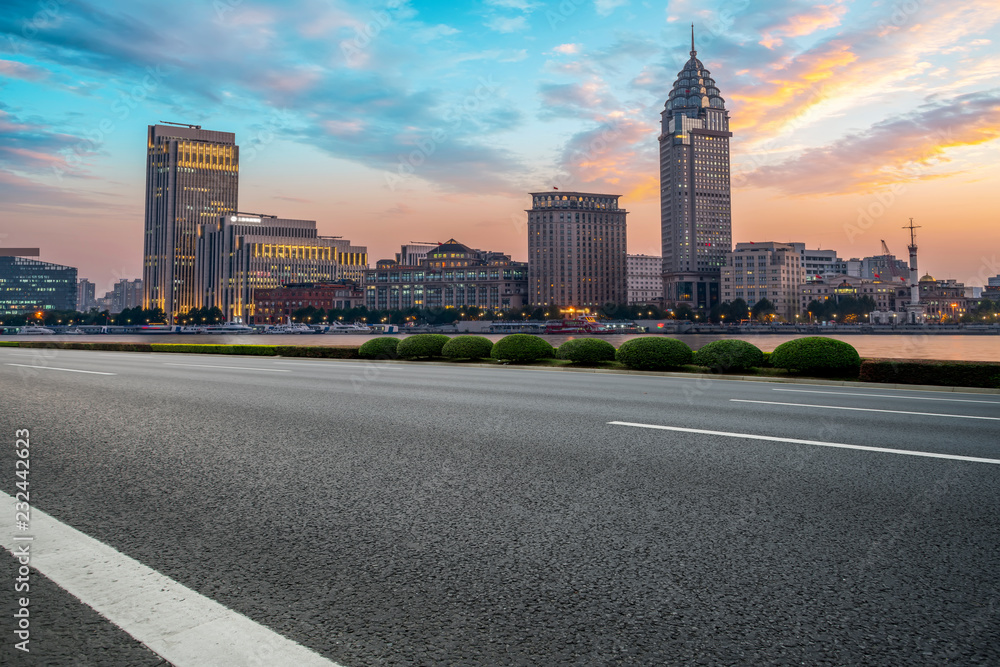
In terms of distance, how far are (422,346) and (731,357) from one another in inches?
497

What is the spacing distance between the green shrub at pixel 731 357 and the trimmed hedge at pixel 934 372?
10.4ft

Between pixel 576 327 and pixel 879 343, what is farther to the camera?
pixel 576 327

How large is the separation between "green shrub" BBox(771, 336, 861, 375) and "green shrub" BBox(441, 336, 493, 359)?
11353 millimetres

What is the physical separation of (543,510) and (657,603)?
155 centimetres

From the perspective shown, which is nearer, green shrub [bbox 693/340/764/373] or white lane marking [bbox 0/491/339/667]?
white lane marking [bbox 0/491/339/667]

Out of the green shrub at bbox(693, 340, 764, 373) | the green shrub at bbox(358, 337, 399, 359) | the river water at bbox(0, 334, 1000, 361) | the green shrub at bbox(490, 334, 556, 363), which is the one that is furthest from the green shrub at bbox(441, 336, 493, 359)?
the river water at bbox(0, 334, 1000, 361)

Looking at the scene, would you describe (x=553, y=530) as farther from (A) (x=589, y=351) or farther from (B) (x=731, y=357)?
(A) (x=589, y=351)

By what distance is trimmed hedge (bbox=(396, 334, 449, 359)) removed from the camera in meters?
25.2

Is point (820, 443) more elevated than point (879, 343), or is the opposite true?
point (820, 443)

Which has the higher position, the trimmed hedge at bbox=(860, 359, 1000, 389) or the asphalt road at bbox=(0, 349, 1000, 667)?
the trimmed hedge at bbox=(860, 359, 1000, 389)

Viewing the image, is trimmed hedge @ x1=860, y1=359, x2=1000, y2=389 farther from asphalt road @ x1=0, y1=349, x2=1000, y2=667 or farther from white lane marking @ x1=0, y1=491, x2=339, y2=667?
white lane marking @ x1=0, y1=491, x2=339, y2=667

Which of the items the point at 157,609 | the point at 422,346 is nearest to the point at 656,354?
the point at 422,346

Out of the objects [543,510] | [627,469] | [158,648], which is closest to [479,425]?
[627,469]

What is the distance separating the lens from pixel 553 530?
3879 mm
